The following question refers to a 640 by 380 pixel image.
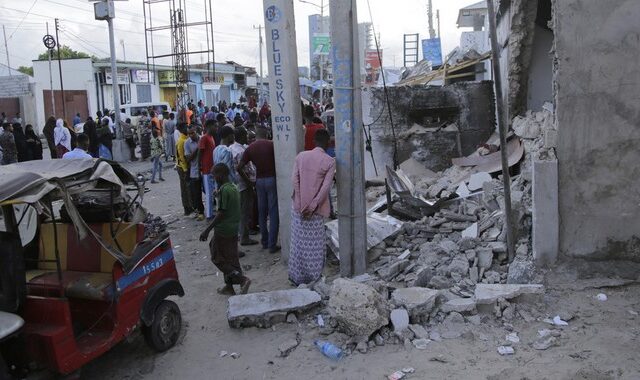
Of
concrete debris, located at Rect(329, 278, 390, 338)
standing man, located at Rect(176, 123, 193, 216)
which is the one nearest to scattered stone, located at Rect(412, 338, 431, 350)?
concrete debris, located at Rect(329, 278, 390, 338)

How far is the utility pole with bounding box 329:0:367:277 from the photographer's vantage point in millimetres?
5461

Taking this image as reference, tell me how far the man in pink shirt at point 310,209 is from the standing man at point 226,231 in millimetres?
594

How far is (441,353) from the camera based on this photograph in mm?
4246

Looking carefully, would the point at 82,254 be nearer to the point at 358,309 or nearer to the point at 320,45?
the point at 358,309

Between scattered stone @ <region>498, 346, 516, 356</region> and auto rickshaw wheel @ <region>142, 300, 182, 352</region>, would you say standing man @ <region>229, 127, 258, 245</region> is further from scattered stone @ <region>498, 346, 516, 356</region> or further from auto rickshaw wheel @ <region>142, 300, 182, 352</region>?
scattered stone @ <region>498, 346, 516, 356</region>

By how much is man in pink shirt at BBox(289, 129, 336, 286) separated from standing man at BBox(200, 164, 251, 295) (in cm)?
59

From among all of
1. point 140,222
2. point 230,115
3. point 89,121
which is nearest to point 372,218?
point 140,222

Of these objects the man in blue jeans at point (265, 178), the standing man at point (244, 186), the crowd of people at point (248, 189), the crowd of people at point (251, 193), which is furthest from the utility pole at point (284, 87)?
the standing man at point (244, 186)

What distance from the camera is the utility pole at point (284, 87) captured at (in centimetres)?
609

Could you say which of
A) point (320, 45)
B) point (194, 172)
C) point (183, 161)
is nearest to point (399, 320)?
point (194, 172)

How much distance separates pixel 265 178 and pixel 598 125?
3.90 meters

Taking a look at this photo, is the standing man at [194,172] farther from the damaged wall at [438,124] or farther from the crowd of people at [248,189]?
the damaged wall at [438,124]

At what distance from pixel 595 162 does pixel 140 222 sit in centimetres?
428

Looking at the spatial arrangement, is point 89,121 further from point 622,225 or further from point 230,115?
point 622,225
